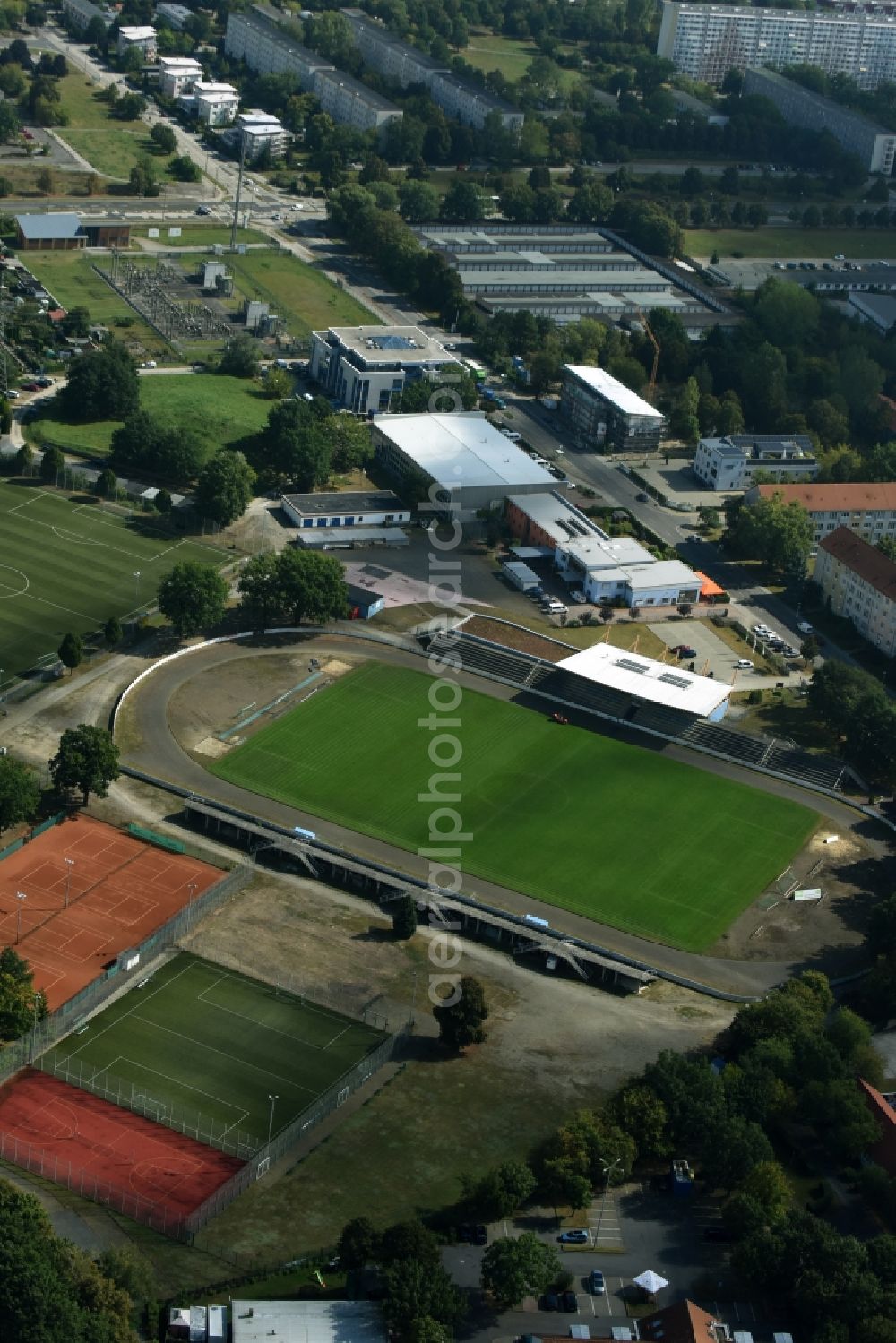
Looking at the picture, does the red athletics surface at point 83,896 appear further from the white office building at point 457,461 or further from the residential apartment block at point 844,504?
the residential apartment block at point 844,504

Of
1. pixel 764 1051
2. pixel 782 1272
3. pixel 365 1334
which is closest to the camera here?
pixel 365 1334

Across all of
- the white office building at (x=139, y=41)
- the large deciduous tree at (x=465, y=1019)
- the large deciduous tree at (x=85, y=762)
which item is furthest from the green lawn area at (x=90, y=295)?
the large deciduous tree at (x=465, y=1019)

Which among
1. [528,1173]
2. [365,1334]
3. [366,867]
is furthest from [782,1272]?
[366,867]

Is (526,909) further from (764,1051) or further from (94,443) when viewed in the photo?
(94,443)

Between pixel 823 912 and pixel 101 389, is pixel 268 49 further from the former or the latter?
pixel 823 912

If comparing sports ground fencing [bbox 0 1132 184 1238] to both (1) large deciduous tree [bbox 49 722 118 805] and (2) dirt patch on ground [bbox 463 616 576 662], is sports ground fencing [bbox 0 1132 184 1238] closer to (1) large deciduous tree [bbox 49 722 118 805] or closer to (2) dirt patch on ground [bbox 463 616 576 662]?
(1) large deciduous tree [bbox 49 722 118 805]

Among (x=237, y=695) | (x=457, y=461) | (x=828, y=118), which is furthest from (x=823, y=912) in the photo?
(x=828, y=118)
